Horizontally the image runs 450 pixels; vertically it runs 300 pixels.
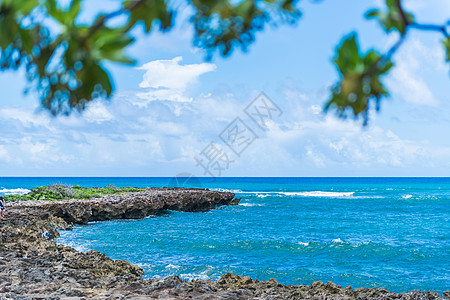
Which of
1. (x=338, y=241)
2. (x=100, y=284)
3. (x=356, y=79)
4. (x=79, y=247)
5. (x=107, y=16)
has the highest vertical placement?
(x=107, y=16)

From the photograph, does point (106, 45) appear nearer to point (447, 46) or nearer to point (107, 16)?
point (107, 16)

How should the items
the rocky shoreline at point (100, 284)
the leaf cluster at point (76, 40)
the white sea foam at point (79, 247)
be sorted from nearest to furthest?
the leaf cluster at point (76, 40), the rocky shoreline at point (100, 284), the white sea foam at point (79, 247)

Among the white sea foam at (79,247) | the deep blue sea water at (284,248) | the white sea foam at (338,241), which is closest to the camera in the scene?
the deep blue sea water at (284,248)

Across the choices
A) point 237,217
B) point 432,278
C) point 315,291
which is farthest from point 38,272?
point 237,217

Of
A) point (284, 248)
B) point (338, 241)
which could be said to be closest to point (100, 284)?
point (284, 248)

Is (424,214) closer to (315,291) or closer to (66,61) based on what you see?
(315,291)

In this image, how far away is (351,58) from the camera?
0.85 meters

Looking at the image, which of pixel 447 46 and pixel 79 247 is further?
pixel 79 247

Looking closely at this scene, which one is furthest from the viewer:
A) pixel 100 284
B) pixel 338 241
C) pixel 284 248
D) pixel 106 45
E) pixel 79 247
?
pixel 338 241

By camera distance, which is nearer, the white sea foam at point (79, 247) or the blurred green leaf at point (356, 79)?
the blurred green leaf at point (356, 79)

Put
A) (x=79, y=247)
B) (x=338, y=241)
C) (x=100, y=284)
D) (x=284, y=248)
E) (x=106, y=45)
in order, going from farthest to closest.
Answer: (x=338, y=241)
(x=284, y=248)
(x=79, y=247)
(x=100, y=284)
(x=106, y=45)

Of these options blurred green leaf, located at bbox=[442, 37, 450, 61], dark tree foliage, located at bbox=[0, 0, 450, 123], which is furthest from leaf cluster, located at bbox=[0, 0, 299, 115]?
blurred green leaf, located at bbox=[442, 37, 450, 61]

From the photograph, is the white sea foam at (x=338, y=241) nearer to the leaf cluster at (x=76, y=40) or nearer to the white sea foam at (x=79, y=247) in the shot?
the white sea foam at (x=79, y=247)

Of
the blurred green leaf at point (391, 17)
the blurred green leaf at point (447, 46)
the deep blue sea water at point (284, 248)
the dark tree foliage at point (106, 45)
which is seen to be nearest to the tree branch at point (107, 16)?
the dark tree foliage at point (106, 45)
